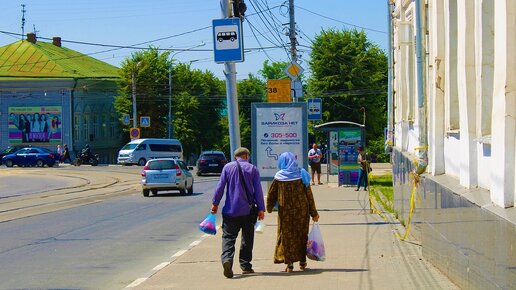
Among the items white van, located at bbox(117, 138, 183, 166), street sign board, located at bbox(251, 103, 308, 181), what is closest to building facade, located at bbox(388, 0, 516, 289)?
street sign board, located at bbox(251, 103, 308, 181)

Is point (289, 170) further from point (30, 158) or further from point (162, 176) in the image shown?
point (30, 158)

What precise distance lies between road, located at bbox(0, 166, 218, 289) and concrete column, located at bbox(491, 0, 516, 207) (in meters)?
5.61

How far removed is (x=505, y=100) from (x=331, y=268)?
5.21 metres

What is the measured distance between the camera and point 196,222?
19.5 m

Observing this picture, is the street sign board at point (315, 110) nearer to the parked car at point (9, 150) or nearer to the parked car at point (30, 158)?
the parked car at point (30, 158)

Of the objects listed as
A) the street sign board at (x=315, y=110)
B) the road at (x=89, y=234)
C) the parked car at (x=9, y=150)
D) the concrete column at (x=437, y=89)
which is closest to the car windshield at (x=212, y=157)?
the road at (x=89, y=234)

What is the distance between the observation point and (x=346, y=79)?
6562 cm

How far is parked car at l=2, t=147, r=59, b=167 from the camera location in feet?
196

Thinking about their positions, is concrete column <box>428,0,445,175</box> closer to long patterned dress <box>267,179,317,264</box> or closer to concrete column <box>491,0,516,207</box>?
long patterned dress <box>267,179,317,264</box>

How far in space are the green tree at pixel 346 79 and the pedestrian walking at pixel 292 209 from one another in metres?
53.8

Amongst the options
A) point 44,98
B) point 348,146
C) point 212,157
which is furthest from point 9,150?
point 348,146

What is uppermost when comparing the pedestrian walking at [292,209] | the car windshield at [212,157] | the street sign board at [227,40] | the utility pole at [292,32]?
the utility pole at [292,32]

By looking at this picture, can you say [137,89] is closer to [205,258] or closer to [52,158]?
[52,158]

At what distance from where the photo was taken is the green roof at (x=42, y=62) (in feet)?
234
